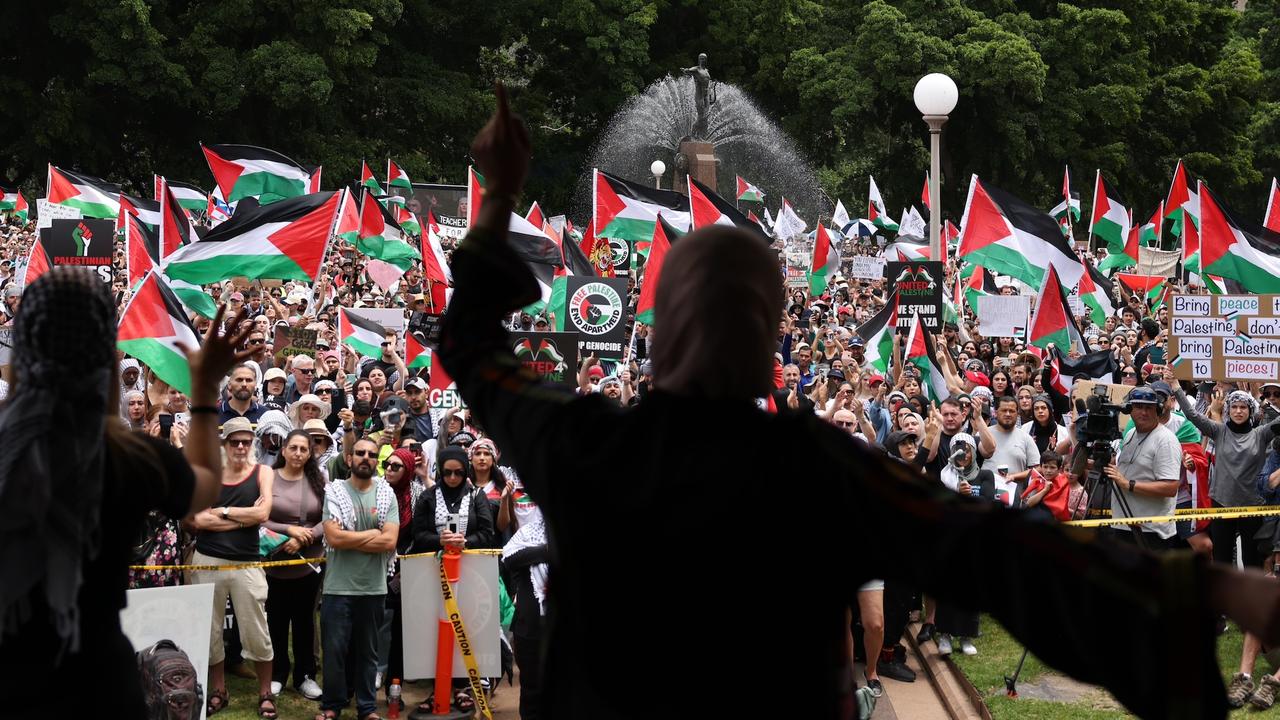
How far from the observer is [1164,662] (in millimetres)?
1557

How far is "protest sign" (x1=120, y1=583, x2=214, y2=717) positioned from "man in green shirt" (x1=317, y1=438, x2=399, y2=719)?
5.28 feet

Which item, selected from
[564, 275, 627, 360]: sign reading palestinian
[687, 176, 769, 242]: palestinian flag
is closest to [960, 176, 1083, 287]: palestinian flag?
[687, 176, 769, 242]: palestinian flag

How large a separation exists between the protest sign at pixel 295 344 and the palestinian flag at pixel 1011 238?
771cm

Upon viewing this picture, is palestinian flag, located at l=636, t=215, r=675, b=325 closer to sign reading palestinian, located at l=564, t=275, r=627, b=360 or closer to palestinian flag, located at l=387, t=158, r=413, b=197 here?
sign reading palestinian, located at l=564, t=275, r=627, b=360

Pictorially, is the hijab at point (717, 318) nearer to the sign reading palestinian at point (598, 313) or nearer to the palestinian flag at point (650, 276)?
the sign reading palestinian at point (598, 313)

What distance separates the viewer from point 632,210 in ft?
68.7

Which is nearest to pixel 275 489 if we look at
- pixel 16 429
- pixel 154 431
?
pixel 154 431

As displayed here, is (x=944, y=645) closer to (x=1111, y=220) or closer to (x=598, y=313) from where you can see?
(x=598, y=313)

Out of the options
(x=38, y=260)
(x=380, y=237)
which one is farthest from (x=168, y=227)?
(x=380, y=237)

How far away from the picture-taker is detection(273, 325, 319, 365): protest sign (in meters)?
15.3

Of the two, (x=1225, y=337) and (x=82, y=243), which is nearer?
(x=1225, y=337)

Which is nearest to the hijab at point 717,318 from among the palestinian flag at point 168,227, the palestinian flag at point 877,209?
the palestinian flag at point 168,227

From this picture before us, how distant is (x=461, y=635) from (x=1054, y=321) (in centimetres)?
944

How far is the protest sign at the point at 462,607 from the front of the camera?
8.92 meters
